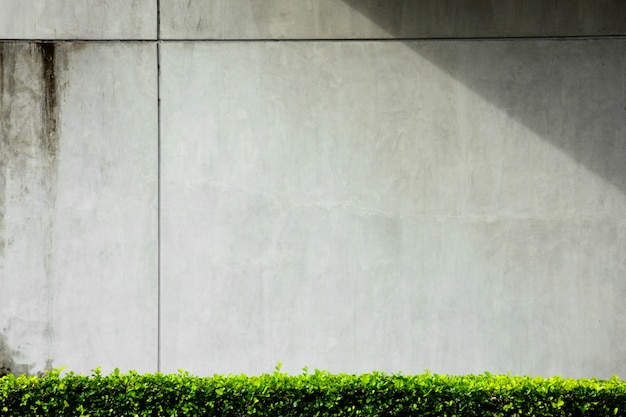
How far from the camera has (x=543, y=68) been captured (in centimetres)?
587

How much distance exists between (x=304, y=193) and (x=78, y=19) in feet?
8.92

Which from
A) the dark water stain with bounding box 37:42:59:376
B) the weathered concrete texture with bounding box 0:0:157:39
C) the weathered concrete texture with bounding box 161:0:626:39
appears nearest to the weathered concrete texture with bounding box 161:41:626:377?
the weathered concrete texture with bounding box 161:0:626:39

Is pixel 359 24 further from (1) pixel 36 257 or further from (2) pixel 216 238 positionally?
(1) pixel 36 257

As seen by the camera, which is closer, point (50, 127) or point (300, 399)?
point (300, 399)

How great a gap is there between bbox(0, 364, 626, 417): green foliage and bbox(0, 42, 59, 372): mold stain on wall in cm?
136

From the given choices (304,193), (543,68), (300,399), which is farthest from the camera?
(304,193)

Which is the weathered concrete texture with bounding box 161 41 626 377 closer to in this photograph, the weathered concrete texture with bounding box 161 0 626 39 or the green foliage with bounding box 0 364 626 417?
the weathered concrete texture with bounding box 161 0 626 39

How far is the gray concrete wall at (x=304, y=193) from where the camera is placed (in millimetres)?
5875

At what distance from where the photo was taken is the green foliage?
474 cm

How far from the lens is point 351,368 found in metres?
5.97

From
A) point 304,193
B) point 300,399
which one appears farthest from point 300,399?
point 304,193

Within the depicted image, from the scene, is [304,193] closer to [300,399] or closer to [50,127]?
[300,399]

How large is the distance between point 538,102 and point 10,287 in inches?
209

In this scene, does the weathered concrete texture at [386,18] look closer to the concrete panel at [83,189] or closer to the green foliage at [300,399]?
the concrete panel at [83,189]
